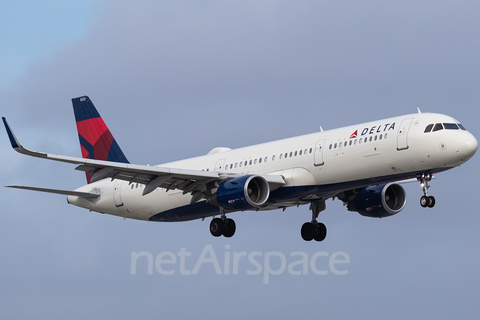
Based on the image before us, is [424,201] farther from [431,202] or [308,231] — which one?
[308,231]

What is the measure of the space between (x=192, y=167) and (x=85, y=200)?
7610 millimetres

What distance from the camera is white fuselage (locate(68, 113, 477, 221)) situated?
119 ft

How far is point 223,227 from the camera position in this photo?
141 ft

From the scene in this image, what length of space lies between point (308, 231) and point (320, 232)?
699 millimetres

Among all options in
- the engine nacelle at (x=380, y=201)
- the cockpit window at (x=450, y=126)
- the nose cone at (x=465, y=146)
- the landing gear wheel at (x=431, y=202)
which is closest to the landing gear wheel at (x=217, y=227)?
the engine nacelle at (x=380, y=201)

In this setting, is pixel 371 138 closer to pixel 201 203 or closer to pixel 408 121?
pixel 408 121

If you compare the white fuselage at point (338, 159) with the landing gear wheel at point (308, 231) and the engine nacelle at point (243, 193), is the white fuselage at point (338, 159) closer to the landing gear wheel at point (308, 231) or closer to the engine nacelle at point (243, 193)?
the engine nacelle at point (243, 193)

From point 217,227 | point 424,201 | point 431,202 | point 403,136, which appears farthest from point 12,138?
point 431,202

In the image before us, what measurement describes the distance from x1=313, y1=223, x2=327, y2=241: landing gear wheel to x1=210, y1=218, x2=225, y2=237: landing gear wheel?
6315 mm

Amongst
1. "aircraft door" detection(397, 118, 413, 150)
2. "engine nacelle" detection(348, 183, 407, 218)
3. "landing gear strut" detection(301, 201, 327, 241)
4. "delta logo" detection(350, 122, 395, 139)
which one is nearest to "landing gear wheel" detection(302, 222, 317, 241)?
"landing gear strut" detection(301, 201, 327, 241)

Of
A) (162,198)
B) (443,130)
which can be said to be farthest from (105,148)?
(443,130)

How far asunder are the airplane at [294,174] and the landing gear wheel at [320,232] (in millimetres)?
58

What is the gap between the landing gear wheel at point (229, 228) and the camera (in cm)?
4304

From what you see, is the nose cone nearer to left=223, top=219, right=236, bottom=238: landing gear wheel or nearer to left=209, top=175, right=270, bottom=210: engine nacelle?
left=209, top=175, right=270, bottom=210: engine nacelle
